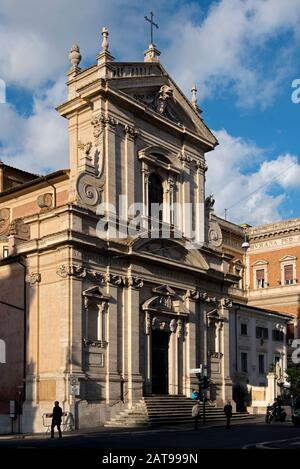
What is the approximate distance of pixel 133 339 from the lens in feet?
120

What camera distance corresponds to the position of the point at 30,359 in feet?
115

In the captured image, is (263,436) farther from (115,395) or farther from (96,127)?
(96,127)

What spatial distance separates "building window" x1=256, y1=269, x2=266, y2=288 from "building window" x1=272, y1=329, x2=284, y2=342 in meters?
9.03

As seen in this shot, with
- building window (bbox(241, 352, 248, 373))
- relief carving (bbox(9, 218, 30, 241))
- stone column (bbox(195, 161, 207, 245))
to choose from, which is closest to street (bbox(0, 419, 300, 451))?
relief carving (bbox(9, 218, 30, 241))

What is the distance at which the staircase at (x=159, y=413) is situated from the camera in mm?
34031

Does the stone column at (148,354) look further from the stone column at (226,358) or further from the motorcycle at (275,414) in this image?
the stone column at (226,358)

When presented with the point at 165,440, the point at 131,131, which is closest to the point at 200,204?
the point at 131,131

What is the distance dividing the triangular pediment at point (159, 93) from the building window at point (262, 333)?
1481 centimetres

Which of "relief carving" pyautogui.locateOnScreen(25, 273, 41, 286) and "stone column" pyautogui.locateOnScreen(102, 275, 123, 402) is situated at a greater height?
"relief carving" pyautogui.locateOnScreen(25, 273, 41, 286)

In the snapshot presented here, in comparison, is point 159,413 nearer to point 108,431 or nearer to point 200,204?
point 108,431

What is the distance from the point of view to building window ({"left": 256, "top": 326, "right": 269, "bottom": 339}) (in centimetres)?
5271

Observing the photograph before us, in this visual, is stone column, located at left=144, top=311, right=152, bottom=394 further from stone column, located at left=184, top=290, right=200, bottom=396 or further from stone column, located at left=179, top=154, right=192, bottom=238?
stone column, located at left=179, top=154, right=192, bottom=238

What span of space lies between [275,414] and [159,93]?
19.0 m
